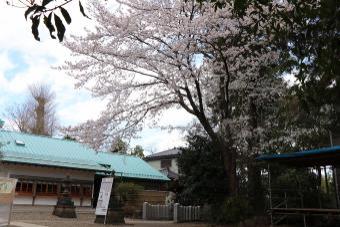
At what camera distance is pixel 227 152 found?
17.5m

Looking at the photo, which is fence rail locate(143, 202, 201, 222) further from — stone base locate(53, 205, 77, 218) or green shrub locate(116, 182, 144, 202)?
stone base locate(53, 205, 77, 218)

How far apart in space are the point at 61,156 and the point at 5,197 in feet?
54.2

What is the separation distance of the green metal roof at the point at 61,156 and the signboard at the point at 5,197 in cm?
1194

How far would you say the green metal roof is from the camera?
92.0ft

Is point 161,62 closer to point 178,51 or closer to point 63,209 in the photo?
point 178,51

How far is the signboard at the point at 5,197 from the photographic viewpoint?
13.9 metres

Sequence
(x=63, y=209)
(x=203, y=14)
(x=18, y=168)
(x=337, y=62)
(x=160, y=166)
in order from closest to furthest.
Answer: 1. (x=337, y=62)
2. (x=203, y=14)
3. (x=63, y=209)
4. (x=18, y=168)
5. (x=160, y=166)

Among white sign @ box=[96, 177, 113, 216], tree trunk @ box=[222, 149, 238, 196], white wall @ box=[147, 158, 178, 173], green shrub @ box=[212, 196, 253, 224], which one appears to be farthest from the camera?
white wall @ box=[147, 158, 178, 173]

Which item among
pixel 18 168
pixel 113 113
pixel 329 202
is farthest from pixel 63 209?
pixel 329 202

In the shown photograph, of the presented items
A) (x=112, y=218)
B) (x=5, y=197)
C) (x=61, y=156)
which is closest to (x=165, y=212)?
(x=112, y=218)

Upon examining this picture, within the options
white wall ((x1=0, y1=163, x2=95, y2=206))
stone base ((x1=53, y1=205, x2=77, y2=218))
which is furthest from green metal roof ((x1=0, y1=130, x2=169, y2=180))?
stone base ((x1=53, y1=205, x2=77, y2=218))

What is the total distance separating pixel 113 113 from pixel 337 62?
10.5m

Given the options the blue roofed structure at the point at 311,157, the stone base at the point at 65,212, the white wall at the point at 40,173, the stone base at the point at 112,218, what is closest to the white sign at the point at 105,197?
the stone base at the point at 112,218

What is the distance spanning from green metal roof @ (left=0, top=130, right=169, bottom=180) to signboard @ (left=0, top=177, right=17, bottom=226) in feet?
39.2
